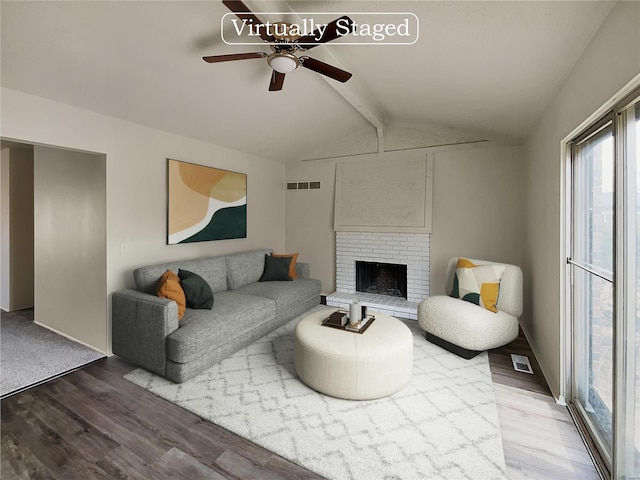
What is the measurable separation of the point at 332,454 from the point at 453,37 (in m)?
2.83

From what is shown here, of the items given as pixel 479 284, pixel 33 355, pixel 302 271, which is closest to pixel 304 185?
pixel 302 271

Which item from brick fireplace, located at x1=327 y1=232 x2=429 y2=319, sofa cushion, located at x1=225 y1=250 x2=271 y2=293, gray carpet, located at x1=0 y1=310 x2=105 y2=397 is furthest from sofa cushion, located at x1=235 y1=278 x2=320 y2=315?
gray carpet, located at x1=0 y1=310 x2=105 y2=397

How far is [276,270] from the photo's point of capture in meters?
4.38

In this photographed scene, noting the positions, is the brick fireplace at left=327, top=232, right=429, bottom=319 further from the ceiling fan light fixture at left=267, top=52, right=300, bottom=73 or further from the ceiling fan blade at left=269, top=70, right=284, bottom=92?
the ceiling fan light fixture at left=267, top=52, right=300, bottom=73

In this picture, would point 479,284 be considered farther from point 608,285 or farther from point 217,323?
point 217,323

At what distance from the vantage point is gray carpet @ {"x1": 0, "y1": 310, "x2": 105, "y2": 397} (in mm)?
2535

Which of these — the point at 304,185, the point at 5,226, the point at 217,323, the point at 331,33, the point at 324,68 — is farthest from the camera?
the point at 304,185

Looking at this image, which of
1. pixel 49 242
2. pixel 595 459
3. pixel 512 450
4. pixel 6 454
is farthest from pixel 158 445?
pixel 49 242

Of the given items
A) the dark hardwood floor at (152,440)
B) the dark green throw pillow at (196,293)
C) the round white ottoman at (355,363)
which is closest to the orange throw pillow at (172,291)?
the dark green throw pillow at (196,293)

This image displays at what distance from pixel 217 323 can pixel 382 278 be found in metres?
2.97

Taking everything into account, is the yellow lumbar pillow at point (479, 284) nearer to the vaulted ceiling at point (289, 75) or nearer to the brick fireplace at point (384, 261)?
the brick fireplace at point (384, 261)

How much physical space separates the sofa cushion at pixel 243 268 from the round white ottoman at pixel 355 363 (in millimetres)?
1792

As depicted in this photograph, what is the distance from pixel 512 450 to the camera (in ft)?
5.84

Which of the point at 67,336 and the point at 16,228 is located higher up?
the point at 16,228
